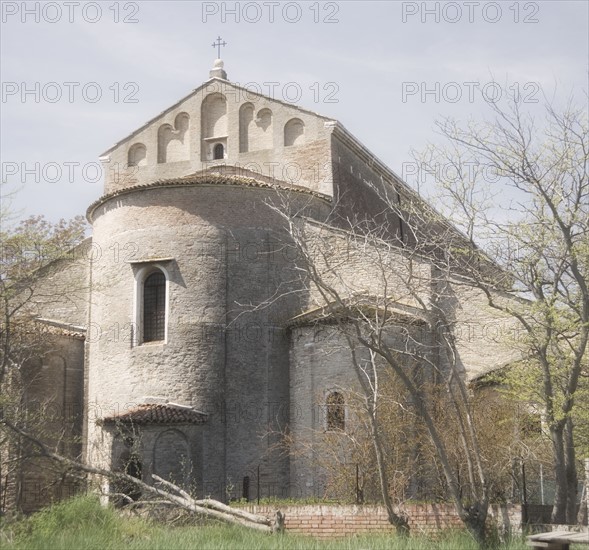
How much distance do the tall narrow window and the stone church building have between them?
3 centimetres

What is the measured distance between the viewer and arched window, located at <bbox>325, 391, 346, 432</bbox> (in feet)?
73.2

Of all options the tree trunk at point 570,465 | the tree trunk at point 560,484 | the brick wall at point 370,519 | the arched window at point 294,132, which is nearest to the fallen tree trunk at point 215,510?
the brick wall at point 370,519

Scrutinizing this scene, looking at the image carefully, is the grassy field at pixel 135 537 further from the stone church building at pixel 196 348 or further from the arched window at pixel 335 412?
the arched window at pixel 335 412

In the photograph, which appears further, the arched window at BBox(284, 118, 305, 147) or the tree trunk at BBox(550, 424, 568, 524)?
the arched window at BBox(284, 118, 305, 147)

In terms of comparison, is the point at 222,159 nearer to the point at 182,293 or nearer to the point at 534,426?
the point at 182,293

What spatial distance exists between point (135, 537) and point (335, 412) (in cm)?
824

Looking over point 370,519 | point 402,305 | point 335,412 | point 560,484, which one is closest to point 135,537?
point 370,519

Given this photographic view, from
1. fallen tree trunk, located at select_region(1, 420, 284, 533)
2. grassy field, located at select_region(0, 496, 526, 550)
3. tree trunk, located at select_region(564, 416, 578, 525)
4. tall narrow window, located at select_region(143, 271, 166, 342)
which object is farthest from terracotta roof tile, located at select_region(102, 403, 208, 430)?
tree trunk, located at select_region(564, 416, 578, 525)

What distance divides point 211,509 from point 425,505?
171 inches

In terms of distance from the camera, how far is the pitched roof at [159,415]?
73.0ft

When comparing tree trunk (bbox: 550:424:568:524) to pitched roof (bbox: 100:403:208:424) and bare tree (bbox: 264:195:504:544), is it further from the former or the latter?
pitched roof (bbox: 100:403:208:424)

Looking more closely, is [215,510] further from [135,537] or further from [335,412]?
[335,412]

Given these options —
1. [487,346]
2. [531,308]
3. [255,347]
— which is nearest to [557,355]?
[531,308]

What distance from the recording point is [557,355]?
17.7 m
